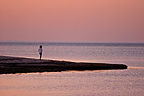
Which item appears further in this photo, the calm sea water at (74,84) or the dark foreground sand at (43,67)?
the dark foreground sand at (43,67)

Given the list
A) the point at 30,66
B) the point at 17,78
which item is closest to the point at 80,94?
the point at 17,78

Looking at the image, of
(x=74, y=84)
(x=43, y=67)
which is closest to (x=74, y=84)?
(x=74, y=84)

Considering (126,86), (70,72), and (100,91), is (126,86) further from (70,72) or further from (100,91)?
→ (70,72)

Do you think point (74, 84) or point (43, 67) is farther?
point (43, 67)

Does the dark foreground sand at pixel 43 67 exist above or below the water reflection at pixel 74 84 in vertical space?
above

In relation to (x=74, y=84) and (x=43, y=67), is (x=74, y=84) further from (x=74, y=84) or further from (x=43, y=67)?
(x=43, y=67)

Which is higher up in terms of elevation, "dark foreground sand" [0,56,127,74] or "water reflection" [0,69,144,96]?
"dark foreground sand" [0,56,127,74]

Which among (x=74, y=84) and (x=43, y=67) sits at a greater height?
(x=43, y=67)

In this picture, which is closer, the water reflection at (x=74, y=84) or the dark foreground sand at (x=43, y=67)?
the water reflection at (x=74, y=84)

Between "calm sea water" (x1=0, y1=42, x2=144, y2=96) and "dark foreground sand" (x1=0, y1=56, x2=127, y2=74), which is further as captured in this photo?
"dark foreground sand" (x1=0, y1=56, x2=127, y2=74)

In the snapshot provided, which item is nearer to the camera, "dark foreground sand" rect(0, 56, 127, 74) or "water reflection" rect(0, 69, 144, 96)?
"water reflection" rect(0, 69, 144, 96)

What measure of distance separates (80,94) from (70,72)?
11.0 m

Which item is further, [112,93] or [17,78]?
[17,78]

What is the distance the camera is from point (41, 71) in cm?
3862
